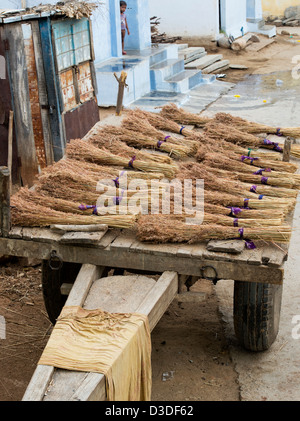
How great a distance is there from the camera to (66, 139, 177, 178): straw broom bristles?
4.86m

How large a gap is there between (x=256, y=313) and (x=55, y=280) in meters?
1.54

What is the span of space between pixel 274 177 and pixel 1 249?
2302mm

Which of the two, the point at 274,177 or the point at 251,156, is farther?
the point at 251,156

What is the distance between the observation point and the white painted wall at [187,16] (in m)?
15.7

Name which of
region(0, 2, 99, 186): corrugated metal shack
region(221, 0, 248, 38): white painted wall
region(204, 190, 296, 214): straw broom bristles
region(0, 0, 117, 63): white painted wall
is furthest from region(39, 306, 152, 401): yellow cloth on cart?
region(221, 0, 248, 38): white painted wall

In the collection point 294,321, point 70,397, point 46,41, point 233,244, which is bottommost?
point 294,321

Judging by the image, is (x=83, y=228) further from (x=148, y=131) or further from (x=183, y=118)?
(x=183, y=118)

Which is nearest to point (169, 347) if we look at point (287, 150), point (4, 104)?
point (287, 150)

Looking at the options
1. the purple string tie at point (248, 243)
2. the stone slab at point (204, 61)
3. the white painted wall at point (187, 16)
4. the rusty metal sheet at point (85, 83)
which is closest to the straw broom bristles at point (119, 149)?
the purple string tie at point (248, 243)

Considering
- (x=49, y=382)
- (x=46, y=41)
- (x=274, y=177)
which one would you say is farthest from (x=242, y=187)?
(x=46, y=41)

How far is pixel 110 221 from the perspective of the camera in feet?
12.7

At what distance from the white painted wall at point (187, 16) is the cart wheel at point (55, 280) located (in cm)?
1272
